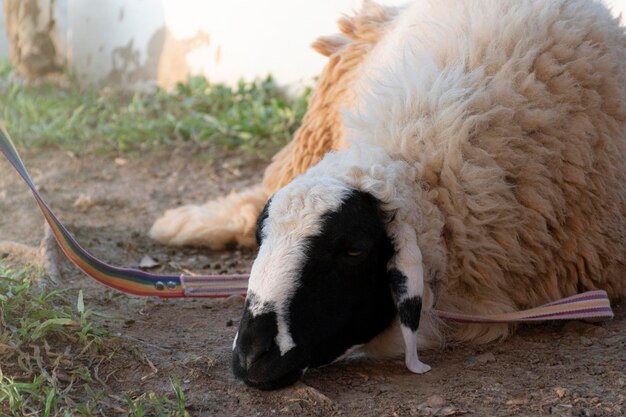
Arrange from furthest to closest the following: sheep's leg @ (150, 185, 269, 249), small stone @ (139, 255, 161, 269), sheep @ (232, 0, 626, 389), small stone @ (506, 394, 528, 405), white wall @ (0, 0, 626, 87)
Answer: white wall @ (0, 0, 626, 87), sheep's leg @ (150, 185, 269, 249), small stone @ (139, 255, 161, 269), sheep @ (232, 0, 626, 389), small stone @ (506, 394, 528, 405)

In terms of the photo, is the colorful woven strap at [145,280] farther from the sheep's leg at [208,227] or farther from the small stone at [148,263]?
the sheep's leg at [208,227]

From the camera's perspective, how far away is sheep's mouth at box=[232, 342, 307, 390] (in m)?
2.67

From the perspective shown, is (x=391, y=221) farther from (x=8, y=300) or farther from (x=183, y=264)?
(x=183, y=264)

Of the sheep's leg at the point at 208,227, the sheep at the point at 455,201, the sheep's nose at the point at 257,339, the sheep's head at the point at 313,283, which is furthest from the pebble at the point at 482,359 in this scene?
the sheep's leg at the point at 208,227

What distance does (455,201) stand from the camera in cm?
307

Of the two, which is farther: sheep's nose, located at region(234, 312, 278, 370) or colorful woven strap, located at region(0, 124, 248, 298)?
colorful woven strap, located at region(0, 124, 248, 298)

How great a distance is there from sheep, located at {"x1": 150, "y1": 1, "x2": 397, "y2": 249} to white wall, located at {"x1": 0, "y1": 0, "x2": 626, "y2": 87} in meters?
2.05

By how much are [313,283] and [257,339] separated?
257mm

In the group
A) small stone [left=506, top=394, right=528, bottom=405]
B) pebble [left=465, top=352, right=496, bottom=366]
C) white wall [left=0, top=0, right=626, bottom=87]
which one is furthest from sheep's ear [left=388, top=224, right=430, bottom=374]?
white wall [left=0, top=0, right=626, bottom=87]

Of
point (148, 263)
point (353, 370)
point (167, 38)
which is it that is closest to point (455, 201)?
point (353, 370)

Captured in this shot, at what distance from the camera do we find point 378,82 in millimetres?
3441

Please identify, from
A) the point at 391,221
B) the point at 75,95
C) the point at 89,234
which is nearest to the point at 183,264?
the point at 89,234

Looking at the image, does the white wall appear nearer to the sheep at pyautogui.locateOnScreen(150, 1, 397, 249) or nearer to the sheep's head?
the sheep at pyautogui.locateOnScreen(150, 1, 397, 249)

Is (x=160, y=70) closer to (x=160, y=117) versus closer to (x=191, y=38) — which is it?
(x=191, y=38)
